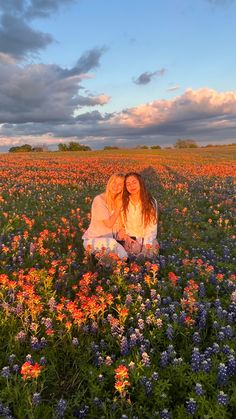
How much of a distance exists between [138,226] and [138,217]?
0.78 feet

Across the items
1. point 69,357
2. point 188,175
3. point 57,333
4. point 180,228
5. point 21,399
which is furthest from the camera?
point 188,175

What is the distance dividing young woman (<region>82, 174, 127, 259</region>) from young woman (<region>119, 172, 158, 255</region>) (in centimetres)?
25

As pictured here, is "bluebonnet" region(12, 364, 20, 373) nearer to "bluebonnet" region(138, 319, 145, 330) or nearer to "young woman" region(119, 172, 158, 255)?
"bluebonnet" region(138, 319, 145, 330)

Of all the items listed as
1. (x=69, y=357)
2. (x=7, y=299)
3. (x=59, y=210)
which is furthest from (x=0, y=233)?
(x=69, y=357)

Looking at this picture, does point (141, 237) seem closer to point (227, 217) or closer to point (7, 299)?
point (7, 299)

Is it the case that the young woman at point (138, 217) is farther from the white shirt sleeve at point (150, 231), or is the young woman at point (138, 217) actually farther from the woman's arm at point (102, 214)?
the woman's arm at point (102, 214)

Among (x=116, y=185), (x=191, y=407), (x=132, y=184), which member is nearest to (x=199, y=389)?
(x=191, y=407)

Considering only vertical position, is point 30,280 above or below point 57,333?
above

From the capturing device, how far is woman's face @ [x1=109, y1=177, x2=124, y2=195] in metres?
8.54

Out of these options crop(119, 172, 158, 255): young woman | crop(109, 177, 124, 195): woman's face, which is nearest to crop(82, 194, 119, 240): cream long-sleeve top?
crop(109, 177, 124, 195): woman's face

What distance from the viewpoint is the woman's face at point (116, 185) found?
8.54m

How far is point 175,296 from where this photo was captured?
6.43 meters

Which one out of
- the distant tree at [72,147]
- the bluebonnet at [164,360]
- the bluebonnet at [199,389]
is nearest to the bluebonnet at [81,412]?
the bluebonnet at [164,360]

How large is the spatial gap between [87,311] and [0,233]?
5.53m
